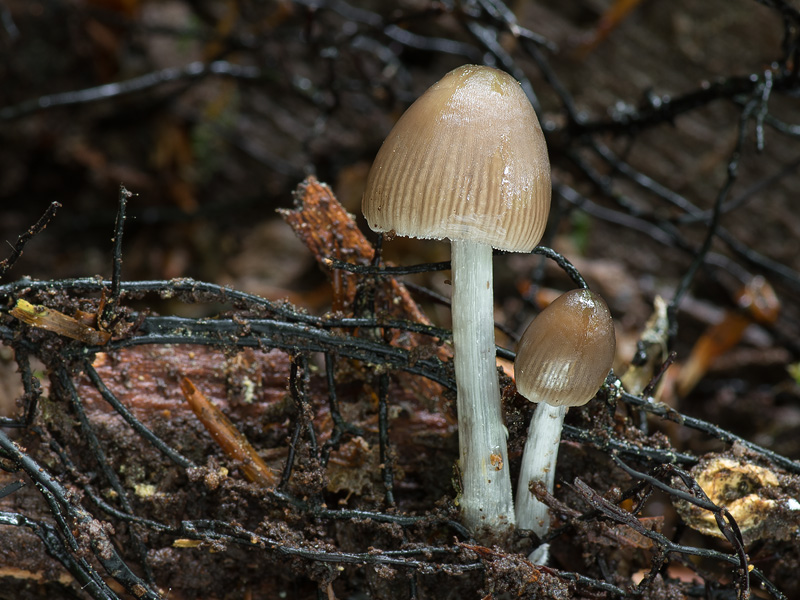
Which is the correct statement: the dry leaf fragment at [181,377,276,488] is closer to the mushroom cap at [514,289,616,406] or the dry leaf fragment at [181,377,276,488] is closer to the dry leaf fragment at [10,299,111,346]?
the dry leaf fragment at [10,299,111,346]

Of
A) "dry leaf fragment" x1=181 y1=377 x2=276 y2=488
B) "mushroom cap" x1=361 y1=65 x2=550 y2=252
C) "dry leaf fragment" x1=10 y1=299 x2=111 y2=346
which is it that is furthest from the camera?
"dry leaf fragment" x1=181 y1=377 x2=276 y2=488

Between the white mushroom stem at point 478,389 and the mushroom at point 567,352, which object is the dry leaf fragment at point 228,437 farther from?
the mushroom at point 567,352

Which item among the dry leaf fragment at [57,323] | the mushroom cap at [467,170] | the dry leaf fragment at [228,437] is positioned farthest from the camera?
the dry leaf fragment at [228,437]

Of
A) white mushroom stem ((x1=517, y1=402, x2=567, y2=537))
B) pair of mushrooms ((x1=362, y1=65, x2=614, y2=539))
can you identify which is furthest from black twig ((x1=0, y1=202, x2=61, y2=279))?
white mushroom stem ((x1=517, y1=402, x2=567, y2=537))

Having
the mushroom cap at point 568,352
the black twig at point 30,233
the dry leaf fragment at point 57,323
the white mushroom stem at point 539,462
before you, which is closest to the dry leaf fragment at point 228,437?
the dry leaf fragment at point 57,323

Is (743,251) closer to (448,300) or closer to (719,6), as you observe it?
(719,6)

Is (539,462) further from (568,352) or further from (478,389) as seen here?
(568,352)

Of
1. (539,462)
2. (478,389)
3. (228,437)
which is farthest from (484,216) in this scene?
(228,437)

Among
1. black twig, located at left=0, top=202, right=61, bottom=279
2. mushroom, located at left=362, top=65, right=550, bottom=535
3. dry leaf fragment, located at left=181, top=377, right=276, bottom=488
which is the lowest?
dry leaf fragment, located at left=181, top=377, right=276, bottom=488
